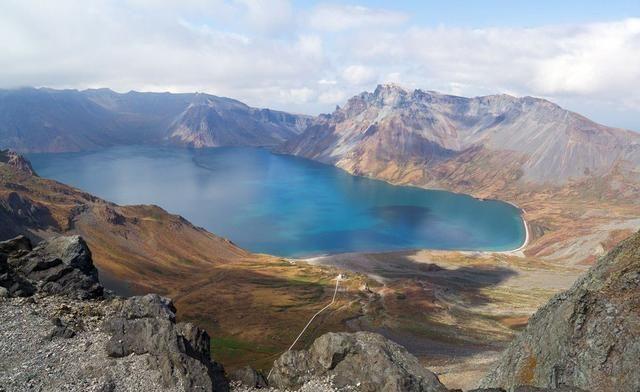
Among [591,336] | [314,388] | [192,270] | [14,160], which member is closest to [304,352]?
[314,388]

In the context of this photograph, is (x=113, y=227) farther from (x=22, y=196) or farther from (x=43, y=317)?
(x=43, y=317)

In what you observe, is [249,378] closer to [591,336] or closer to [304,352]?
[304,352]

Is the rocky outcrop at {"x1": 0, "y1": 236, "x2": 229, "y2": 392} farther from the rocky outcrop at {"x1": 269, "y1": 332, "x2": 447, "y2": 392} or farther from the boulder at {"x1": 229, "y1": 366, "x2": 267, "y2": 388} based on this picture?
the rocky outcrop at {"x1": 269, "y1": 332, "x2": 447, "y2": 392}

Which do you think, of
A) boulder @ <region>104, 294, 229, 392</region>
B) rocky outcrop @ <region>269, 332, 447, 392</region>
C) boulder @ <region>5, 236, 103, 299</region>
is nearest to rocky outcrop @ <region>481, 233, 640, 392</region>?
rocky outcrop @ <region>269, 332, 447, 392</region>

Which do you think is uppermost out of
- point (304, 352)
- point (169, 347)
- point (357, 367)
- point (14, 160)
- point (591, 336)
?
point (591, 336)

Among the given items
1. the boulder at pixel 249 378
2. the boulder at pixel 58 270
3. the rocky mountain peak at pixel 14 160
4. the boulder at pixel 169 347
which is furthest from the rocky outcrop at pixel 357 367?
the rocky mountain peak at pixel 14 160

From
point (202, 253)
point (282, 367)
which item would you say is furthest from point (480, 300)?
point (282, 367)

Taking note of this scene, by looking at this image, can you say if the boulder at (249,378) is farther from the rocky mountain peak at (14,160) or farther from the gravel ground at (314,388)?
the rocky mountain peak at (14,160)
